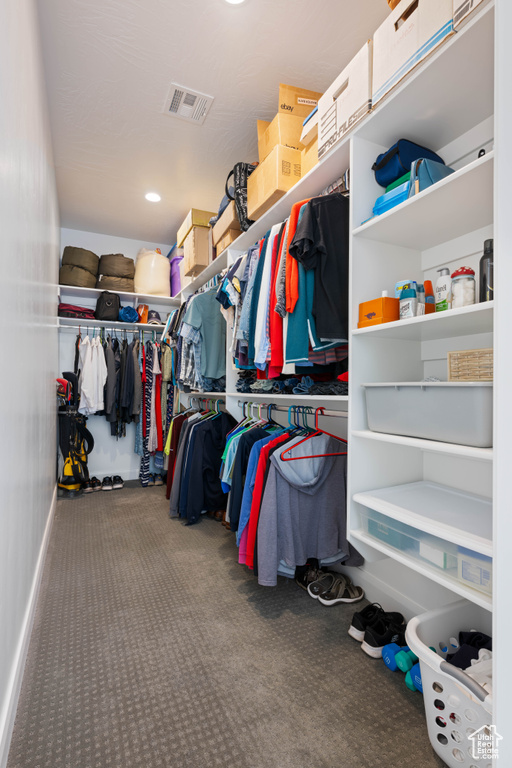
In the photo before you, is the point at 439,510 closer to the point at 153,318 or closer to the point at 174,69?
the point at 174,69

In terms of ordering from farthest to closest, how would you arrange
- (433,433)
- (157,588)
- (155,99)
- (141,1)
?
1. (155,99)
2. (157,588)
3. (141,1)
4. (433,433)

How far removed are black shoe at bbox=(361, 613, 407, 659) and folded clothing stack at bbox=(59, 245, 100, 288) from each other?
3922mm

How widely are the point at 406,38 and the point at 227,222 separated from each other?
65.1 inches

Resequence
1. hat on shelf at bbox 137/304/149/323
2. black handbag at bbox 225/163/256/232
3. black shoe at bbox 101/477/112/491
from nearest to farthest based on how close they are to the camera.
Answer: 1. black handbag at bbox 225/163/256/232
2. black shoe at bbox 101/477/112/491
3. hat on shelf at bbox 137/304/149/323

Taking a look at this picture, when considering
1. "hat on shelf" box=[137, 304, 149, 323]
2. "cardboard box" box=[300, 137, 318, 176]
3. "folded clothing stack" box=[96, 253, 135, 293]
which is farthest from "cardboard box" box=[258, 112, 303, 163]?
"hat on shelf" box=[137, 304, 149, 323]

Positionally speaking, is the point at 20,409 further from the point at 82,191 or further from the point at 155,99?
the point at 82,191

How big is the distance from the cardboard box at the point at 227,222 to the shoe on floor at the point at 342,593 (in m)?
2.36

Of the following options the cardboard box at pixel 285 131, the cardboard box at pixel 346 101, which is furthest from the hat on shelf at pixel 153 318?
the cardboard box at pixel 346 101

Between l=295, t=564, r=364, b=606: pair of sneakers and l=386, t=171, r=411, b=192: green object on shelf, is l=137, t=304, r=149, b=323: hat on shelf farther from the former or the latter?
l=386, t=171, r=411, b=192: green object on shelf

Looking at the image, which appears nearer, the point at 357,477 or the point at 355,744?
the point at 355,744

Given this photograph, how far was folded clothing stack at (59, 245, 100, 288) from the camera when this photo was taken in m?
3.89

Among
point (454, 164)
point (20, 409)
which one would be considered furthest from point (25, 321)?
point (454, 164)

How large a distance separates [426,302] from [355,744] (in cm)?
146

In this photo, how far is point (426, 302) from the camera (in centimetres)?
135
